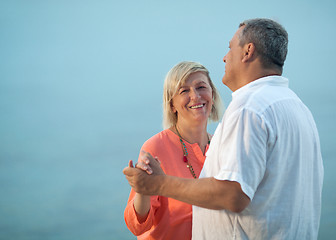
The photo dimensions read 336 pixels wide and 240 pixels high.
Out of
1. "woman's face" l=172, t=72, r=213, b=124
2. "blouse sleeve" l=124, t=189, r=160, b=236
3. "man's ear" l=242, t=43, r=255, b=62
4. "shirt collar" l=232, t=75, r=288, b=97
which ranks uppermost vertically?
"woman's face" l=172, t=72, r=213, b=124

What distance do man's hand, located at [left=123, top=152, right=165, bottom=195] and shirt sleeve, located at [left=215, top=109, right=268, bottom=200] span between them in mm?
361

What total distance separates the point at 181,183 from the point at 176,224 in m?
0.90

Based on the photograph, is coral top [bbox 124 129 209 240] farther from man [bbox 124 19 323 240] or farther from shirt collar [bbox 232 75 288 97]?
shirt collar [bbox 232 75 288 97]

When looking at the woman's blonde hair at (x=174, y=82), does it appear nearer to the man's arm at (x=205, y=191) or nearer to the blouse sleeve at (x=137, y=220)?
the blouse sleeve at (x=137, y=220)

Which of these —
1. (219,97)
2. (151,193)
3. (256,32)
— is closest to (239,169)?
(151,193)

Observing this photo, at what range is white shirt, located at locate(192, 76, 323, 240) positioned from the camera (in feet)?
4.73

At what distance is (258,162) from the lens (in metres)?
1.44

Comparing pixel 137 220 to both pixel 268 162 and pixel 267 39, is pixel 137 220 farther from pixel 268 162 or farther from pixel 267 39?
pixel 267 39

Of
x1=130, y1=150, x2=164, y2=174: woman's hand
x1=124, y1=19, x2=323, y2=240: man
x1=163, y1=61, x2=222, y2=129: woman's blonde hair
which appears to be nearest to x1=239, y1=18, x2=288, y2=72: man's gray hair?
x1=124, y1=19, x2=323, y2=240: man

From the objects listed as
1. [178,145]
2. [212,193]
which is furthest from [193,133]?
[212,193]

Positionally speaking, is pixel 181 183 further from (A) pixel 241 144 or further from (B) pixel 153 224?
(B) pixel 153 224

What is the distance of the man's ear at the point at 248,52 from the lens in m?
1.67

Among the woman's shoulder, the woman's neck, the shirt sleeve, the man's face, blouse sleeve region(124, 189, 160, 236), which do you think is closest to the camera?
the shirt sleeve

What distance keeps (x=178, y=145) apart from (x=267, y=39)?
1.16 metres
